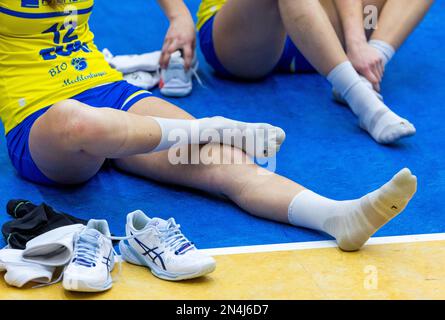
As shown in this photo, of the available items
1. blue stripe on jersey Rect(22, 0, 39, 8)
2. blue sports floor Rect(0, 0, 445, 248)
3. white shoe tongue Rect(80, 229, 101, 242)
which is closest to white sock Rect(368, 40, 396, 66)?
blue sports floor Rect(0, 0, 445, 248)

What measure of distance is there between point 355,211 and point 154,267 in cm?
38

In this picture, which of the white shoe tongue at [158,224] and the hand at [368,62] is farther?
the hand at [368,62]

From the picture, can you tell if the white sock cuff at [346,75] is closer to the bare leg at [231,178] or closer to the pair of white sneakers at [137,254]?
the bare leg at [231,178]

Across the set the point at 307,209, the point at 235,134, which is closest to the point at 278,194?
the point at 307,209

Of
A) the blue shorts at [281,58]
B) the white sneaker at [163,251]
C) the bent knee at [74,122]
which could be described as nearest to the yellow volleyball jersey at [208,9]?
the blue shorts at [281,58]

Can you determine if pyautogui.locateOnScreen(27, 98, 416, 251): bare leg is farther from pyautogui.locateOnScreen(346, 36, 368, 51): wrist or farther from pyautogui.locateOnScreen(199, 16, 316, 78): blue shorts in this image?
pyautogui.locateOnScreen(346, 36, 368, 51): wrist

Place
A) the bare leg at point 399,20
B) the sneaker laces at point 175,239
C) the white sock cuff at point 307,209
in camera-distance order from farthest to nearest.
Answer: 1. the bare leg at point 399,20
2. the white sock cuff at point 307,209
3. the sneaker laces at point 175,239

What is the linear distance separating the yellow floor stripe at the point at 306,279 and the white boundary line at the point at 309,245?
17 millimetres

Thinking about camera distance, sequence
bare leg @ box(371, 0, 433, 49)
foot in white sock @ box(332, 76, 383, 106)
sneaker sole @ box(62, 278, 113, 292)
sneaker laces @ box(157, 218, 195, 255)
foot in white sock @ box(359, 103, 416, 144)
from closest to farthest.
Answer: sneaker sole @ box(62, 278, 113, 292), sneaker laces @ box(157, 218, 195, 255), foot in white sock @ box(359, 103, 416, 144), foot in white sock @ box(332, 76, 383, 106), bare leg @ box(371, 0, 433, 49)

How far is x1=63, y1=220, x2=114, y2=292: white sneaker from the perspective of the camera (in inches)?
53.3

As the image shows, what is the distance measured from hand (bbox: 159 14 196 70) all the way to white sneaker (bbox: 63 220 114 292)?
2.57 ft

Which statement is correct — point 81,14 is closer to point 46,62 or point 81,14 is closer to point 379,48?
point 46,62

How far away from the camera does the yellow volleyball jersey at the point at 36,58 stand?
1.70 meters
